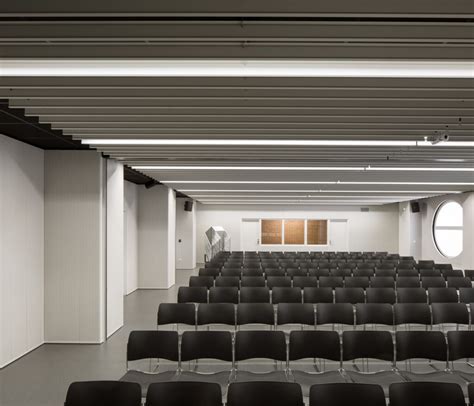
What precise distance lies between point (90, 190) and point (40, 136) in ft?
5.27

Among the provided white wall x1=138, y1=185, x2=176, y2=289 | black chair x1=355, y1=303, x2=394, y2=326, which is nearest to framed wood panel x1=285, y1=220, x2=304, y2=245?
white wall x1=138, y1=185, x2=176, y2=289

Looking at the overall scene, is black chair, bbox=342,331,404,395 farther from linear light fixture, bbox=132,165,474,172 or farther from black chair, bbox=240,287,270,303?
linear light fixture, bbox=132,165,474,172

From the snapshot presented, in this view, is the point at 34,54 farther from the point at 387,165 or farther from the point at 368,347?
the point at 387,165

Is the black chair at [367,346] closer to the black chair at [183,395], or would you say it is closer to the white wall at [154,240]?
the black chair at [183,395]

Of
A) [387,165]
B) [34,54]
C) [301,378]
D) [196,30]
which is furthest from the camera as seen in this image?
[387,165]

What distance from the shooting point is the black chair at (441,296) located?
9.24m

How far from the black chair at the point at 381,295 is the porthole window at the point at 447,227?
565 inches

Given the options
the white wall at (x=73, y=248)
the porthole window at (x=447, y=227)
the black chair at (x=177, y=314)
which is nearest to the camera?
the black chair at (x=177, y=314)

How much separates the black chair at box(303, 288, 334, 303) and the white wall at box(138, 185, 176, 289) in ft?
24.1

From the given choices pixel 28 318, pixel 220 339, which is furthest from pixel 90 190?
pixel 220 339

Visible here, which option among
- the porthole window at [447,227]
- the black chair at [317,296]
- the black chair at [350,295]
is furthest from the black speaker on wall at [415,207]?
the black chair at [317,296]

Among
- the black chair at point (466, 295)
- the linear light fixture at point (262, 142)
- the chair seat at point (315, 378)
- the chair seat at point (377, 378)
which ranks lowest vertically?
the chair seat at point (377, 378)

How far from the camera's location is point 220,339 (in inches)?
220

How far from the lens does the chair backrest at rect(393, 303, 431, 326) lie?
24.8 ft
